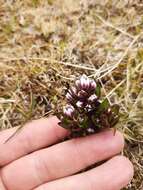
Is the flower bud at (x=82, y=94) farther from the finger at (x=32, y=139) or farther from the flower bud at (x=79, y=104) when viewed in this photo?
the finger at (x=32, y=139)

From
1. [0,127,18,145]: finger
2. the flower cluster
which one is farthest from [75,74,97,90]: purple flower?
[0,127,18,145]: finger

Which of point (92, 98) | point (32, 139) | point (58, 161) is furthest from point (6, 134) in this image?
point (92, 98)

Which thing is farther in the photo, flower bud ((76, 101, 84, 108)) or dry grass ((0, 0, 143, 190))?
dry grass ((0, 0, 143, 190))

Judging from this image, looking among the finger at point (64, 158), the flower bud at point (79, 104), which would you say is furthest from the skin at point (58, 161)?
the flower bud at point (79, 104)

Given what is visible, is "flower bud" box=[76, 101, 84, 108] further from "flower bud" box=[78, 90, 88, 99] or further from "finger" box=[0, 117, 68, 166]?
"finger" box=[0, 117, 68, 166]

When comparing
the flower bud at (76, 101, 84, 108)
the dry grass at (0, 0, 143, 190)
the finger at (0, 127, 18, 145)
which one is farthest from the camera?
the dry grass at (0, 0, 143, 190)

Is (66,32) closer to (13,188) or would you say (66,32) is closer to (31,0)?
(31,0)

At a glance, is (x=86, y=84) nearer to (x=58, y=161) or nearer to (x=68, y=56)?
(x=58, y=161)
